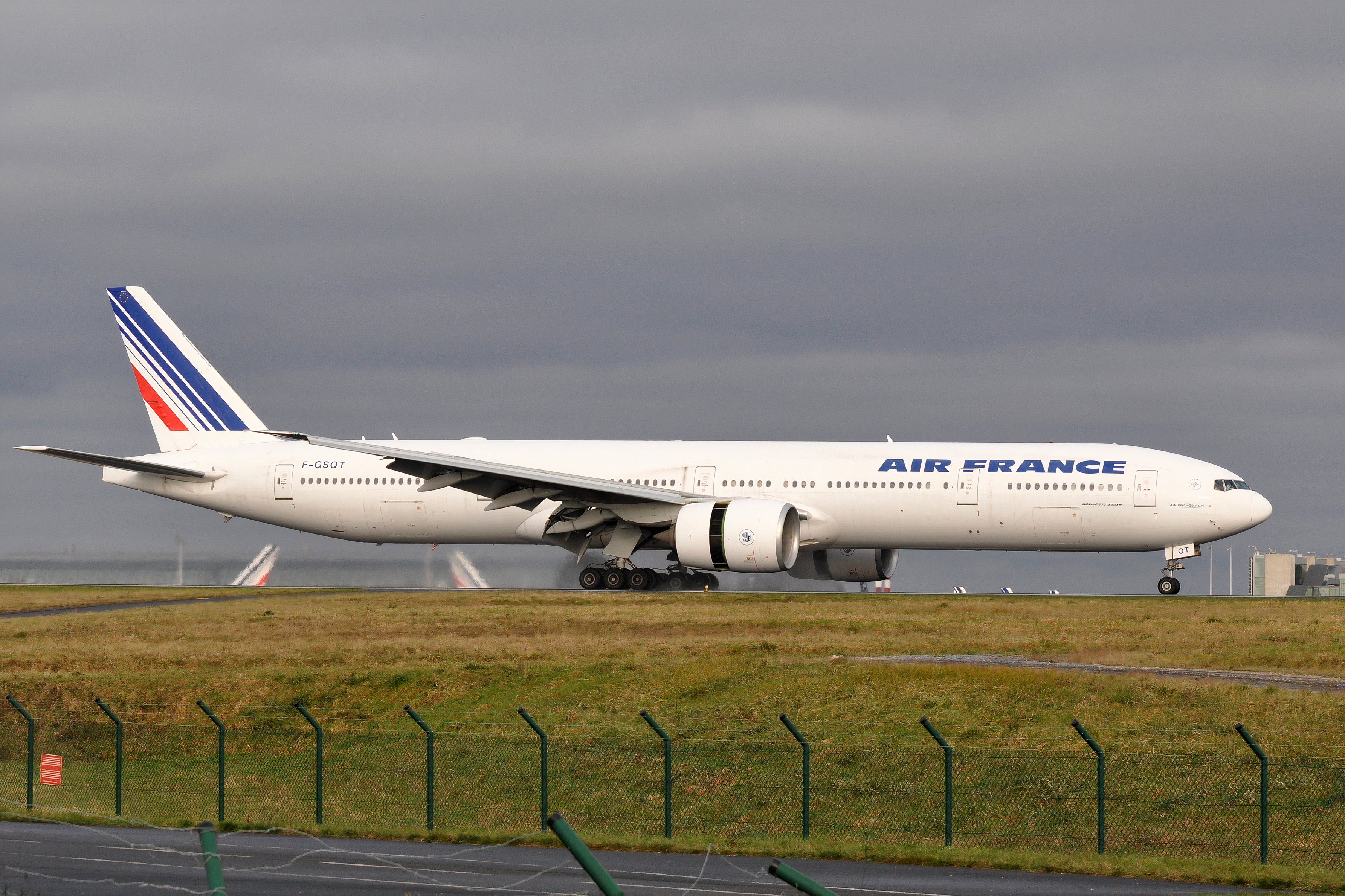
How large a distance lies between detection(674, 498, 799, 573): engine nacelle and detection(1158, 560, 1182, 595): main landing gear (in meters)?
11.1

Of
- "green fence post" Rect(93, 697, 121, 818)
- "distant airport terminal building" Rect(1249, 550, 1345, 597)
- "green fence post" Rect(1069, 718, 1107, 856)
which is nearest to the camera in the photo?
"green fence post" Rect(1069, 718, 1107, 856)

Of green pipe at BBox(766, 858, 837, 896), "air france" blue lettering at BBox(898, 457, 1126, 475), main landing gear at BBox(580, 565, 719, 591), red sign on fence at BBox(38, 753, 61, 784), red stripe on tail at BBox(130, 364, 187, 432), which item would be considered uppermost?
red stripe on tail at BBox(130, 364, 187, 432)

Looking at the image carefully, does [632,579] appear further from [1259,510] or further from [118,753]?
[118,753]

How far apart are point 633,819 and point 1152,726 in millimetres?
8659

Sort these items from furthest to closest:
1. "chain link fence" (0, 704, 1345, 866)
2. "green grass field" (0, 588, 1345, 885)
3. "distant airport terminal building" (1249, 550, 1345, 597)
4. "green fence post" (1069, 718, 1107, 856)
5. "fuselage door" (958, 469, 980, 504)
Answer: "distant airport terminal building" (1249, 550, 1345, 597) → "fuselage door" (958, 469, 980, 504) → "green grass field" (0, 588, 1345, 885) → "chain link fence" (0, 704, 1345, 866) → "green fence post" (1069, 718, 1107, 856)

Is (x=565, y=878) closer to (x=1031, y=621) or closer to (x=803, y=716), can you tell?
(x=803, y=716)

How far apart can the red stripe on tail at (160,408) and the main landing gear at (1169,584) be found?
33.9 m

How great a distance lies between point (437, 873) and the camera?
17.2m

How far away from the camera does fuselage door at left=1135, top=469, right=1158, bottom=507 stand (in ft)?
147

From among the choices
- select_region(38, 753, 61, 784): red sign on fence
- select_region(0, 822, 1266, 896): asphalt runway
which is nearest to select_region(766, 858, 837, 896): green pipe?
select_region(0, 822, 1266, 896): asphalt runway

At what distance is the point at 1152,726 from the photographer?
1010 inches

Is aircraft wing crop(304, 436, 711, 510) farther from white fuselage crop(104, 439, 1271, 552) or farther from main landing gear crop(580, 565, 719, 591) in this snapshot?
main landing gear crop(580, 565, 719, 591)

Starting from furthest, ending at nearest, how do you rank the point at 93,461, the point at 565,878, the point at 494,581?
the point at 494,581
the point at 93,461
the point at 565,878

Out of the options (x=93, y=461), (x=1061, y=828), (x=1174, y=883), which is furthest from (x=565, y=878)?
(x=93, y=461)
